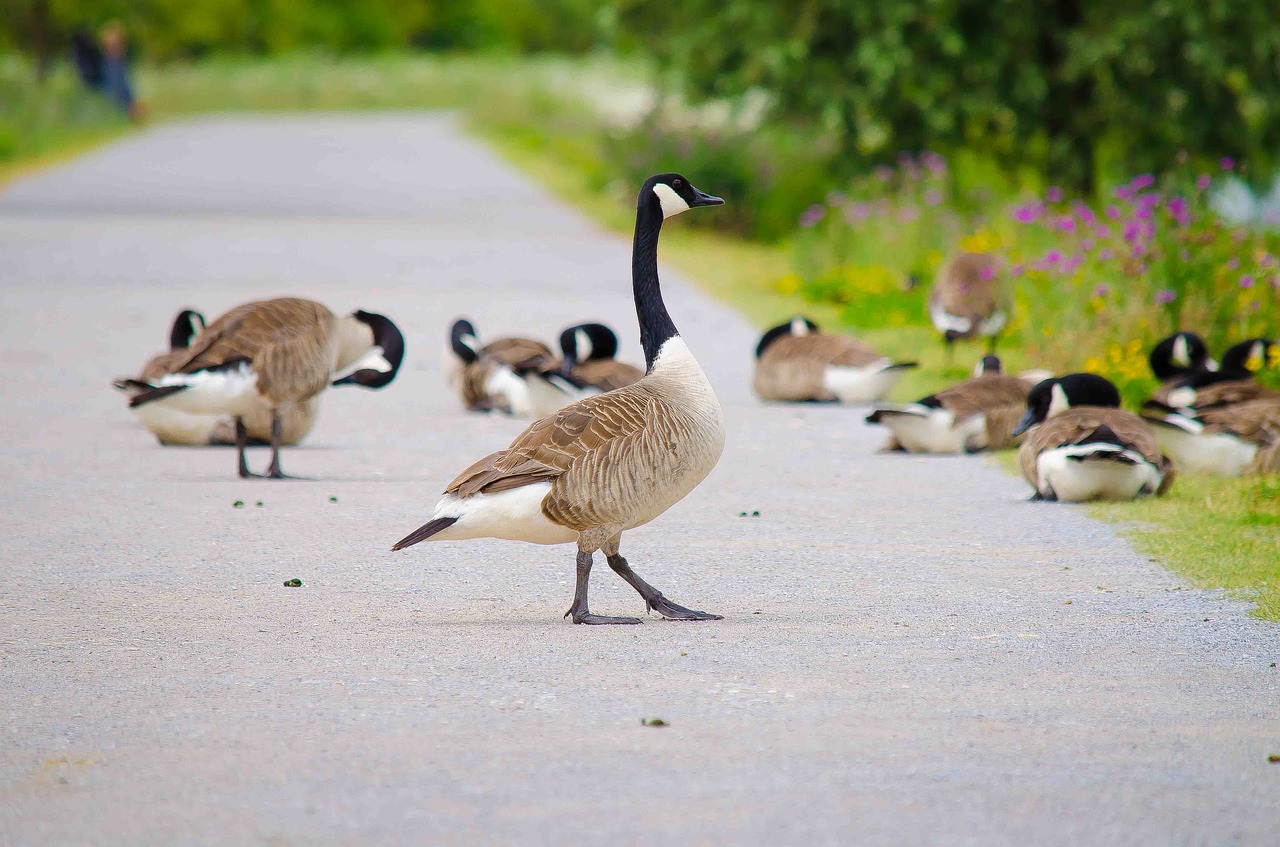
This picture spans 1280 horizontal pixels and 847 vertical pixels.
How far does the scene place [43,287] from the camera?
16.7 m

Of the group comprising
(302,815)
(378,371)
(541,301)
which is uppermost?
(541,301)

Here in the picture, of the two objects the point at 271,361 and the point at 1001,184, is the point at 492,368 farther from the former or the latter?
the point at 1001,184

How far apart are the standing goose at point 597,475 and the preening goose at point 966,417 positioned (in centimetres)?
351

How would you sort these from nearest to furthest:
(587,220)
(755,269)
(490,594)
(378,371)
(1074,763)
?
(1074,763), (490,594), (378,371), (755,269), (587,220)

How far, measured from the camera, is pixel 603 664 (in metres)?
5.08

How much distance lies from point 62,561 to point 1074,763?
4.21 m

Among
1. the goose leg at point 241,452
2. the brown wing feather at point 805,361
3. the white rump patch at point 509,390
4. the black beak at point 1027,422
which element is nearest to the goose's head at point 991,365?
the brown wing feather at point 805,361

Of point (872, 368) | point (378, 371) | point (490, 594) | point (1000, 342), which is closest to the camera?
point (490, 594)

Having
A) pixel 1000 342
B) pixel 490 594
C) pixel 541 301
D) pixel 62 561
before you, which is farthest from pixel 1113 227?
pixel 62 561

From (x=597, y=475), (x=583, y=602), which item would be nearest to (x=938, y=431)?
(x=583, y=602)

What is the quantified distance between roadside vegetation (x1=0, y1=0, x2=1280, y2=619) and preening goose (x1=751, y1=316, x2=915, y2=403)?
597 millimetres

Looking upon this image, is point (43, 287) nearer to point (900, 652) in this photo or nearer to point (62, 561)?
point (62, 561)

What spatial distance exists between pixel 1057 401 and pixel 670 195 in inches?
114

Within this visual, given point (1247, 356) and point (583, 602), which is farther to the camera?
point (1247, 356)
